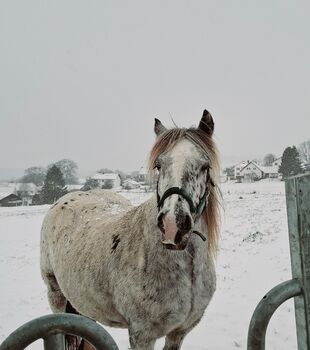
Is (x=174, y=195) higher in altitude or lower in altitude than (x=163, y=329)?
higher

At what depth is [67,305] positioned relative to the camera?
4.16 metres

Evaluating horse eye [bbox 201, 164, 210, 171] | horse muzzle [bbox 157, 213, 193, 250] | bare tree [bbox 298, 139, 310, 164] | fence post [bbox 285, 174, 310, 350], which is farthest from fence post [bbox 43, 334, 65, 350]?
bare tree [bbox 298, 139, 310, 164]

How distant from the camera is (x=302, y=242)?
45.0 inches

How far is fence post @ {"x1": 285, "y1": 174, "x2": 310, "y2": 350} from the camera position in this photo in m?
1.14

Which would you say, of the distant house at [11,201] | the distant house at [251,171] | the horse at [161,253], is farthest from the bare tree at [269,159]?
the horse at [161,253]

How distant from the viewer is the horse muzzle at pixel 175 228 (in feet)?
6.40

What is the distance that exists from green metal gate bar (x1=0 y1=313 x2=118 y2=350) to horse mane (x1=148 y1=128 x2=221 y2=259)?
1.69 m

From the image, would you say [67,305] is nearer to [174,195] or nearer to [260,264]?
[174,195]

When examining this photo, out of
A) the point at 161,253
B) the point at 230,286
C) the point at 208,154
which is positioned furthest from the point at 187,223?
the point at 230,286

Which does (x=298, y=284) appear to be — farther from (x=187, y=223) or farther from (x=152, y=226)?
(x=152, y=226)

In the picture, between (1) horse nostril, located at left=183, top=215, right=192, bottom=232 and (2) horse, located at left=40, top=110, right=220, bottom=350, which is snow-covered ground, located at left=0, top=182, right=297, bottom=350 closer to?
(2) horse, located at left=40, top=110, right=220, bottom=350

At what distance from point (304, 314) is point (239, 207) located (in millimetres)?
19067

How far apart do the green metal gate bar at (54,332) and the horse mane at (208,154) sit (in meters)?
1.69

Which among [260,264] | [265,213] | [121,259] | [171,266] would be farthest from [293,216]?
[265,213]
